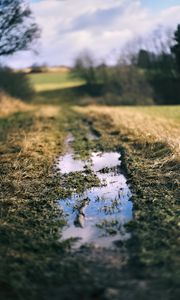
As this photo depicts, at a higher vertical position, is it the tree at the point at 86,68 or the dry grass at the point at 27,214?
the dry grass at the point at 27,214

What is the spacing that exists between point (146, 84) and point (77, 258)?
52.2 metres

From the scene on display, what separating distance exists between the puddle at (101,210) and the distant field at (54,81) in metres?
66.9

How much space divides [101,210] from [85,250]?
2.36m

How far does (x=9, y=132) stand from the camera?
23875 millimetres

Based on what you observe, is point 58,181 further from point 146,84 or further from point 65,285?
point 146,84

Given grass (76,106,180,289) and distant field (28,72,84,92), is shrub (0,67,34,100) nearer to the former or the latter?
distant field (28,72,84,92)

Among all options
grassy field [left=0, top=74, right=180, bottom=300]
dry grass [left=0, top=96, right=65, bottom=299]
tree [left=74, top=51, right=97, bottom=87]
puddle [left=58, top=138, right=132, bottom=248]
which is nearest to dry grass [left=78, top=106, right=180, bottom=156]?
grassy field [left=0, top=74, right=180, bottom=300]

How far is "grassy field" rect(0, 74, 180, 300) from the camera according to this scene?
21.8ft

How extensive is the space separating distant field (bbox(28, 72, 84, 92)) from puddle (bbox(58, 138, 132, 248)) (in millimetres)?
66922

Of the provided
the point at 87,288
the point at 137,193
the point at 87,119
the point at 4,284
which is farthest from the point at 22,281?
the point at 87,119

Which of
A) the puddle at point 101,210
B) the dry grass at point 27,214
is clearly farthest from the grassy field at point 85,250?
the puddle at point 101,210

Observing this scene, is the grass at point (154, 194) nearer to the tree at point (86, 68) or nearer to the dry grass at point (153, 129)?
the dry grass at point (153, 129)

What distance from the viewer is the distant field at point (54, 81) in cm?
8169

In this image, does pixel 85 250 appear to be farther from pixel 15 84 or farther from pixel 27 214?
pixel 15 84
